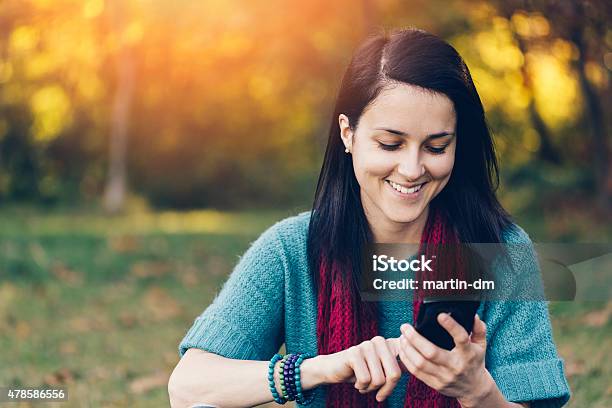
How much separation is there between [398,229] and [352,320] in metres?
0.32

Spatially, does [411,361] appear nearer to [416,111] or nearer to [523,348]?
[523,348]

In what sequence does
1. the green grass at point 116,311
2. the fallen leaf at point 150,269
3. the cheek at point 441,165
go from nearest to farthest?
the cheek at point 441,165 < the green grass at point 116,311 < the fallen leaf at point 150,269

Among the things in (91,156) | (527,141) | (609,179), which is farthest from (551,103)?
(91,156)

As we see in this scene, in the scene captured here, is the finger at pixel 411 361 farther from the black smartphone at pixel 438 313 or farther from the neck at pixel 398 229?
the neck at pixel 398 229

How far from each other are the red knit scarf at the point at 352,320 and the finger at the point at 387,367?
421 millimetres

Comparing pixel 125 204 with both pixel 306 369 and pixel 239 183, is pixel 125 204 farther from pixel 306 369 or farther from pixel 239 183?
pixel 306 369

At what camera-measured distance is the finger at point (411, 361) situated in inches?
79.3

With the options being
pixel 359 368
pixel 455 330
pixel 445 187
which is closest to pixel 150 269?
pixel 445 187

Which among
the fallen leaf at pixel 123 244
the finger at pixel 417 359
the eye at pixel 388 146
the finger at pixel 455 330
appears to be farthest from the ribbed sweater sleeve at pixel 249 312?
the fallen leaf at pixel 123 244

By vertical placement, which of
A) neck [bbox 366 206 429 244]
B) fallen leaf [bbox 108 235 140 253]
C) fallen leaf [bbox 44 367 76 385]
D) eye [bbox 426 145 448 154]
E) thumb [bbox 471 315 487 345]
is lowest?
fallen leaf [bbox 44 367 76 385]

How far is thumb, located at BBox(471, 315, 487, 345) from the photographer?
2049mm

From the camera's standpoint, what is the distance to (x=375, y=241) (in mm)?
2686

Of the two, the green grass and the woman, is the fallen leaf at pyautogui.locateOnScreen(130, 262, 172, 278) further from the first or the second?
the woman

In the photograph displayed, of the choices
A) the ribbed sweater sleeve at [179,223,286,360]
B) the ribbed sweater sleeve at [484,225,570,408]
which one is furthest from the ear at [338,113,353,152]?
the ribbed sweater sleeve at [484,225,570,408]
